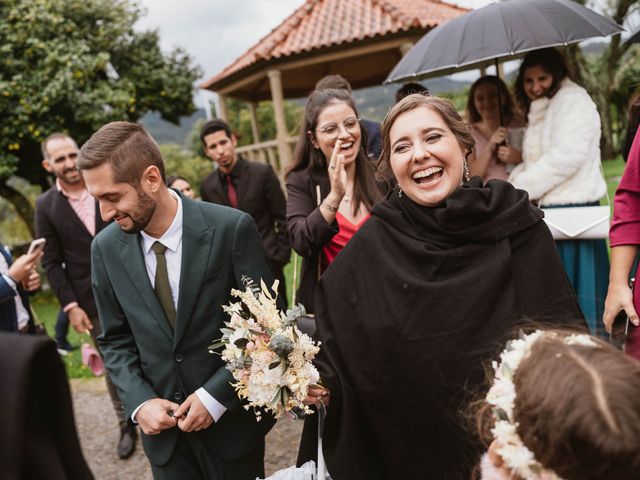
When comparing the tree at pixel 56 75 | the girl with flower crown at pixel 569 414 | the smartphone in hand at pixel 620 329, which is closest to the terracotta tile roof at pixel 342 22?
the tree at pixel 56 75

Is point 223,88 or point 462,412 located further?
point 223,88

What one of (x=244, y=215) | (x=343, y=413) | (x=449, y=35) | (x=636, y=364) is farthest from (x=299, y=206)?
(x=636, y=364)

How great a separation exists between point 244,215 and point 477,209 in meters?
1.09

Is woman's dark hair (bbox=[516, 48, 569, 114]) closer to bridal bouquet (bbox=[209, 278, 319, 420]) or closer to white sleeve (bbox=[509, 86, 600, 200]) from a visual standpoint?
white sleeve (bbox=[509, 86, 600, 200])

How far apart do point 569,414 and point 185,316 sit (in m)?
1.64

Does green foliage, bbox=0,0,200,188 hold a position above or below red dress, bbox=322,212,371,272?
above

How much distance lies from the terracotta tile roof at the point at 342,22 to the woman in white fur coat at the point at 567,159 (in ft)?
26.0

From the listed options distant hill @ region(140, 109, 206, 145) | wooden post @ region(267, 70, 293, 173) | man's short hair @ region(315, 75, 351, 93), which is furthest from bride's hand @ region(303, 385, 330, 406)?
wooden post @ region(267, 70, 293, 173)

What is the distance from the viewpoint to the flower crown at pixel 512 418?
3.88ft

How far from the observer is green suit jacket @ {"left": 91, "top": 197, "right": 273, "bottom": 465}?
2316 mm

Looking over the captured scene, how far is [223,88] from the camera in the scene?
51.0 feet

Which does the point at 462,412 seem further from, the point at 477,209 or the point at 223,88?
the point at 223,88

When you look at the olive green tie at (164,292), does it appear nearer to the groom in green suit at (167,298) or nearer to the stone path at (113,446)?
the groom in green suit at (167,298)

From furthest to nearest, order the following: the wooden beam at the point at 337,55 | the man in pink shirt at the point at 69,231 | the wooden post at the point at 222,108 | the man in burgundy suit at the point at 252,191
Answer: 1. the wooden post at the point at 222,108
2. the wooden beam at the point at 337,55
3. the man in burgundy suit at the point at 252,191
4. the man in pink shirt at the point at 69,231
